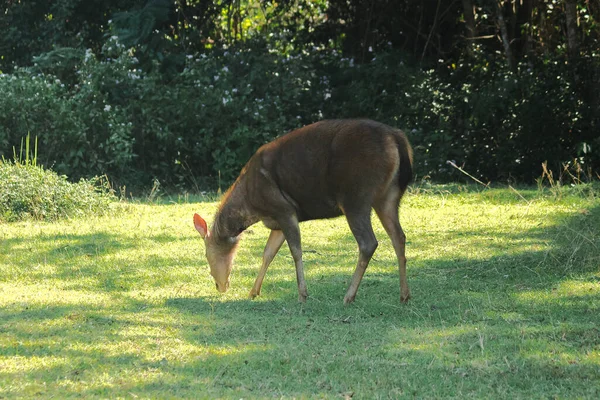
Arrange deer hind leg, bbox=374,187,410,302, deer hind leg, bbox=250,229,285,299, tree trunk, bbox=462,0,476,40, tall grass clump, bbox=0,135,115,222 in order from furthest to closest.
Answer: tree trunk, bbox=462,0,476,40 → tall grass clump, bbox=0,135,115,222 → deer hind leg, bbox=250,229,285,299 → deer hind leg, bbox=374,187,410,302

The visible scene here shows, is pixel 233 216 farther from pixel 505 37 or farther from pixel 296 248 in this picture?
pixel 505 37

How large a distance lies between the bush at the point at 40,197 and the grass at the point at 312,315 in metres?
0.40

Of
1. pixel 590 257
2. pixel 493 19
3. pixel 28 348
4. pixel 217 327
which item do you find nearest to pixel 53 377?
pixel 28 348

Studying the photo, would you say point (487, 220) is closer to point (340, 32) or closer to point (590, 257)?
point (590, 257)

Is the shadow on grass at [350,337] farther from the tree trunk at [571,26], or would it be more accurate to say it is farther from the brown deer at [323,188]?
the tree trunk at [571,26]

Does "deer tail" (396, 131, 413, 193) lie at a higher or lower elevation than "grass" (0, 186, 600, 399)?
higher

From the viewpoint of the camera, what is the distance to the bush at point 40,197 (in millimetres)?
11461

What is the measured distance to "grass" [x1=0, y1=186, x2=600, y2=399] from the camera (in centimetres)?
532

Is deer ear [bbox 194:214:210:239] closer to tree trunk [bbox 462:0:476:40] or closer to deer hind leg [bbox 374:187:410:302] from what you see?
deer hind leg [bbox 374:187:410:302]

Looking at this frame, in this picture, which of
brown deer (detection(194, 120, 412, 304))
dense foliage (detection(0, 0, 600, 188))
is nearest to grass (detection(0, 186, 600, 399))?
brown deer (detection(194, 120, 412, 304))

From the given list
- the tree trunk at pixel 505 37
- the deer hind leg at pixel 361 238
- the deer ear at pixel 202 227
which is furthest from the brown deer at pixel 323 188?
the tree trunk at pixel 505 37

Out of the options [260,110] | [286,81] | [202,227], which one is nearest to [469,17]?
[286,81]

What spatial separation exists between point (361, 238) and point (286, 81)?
397 inches

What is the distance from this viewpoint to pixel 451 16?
60.2ft
